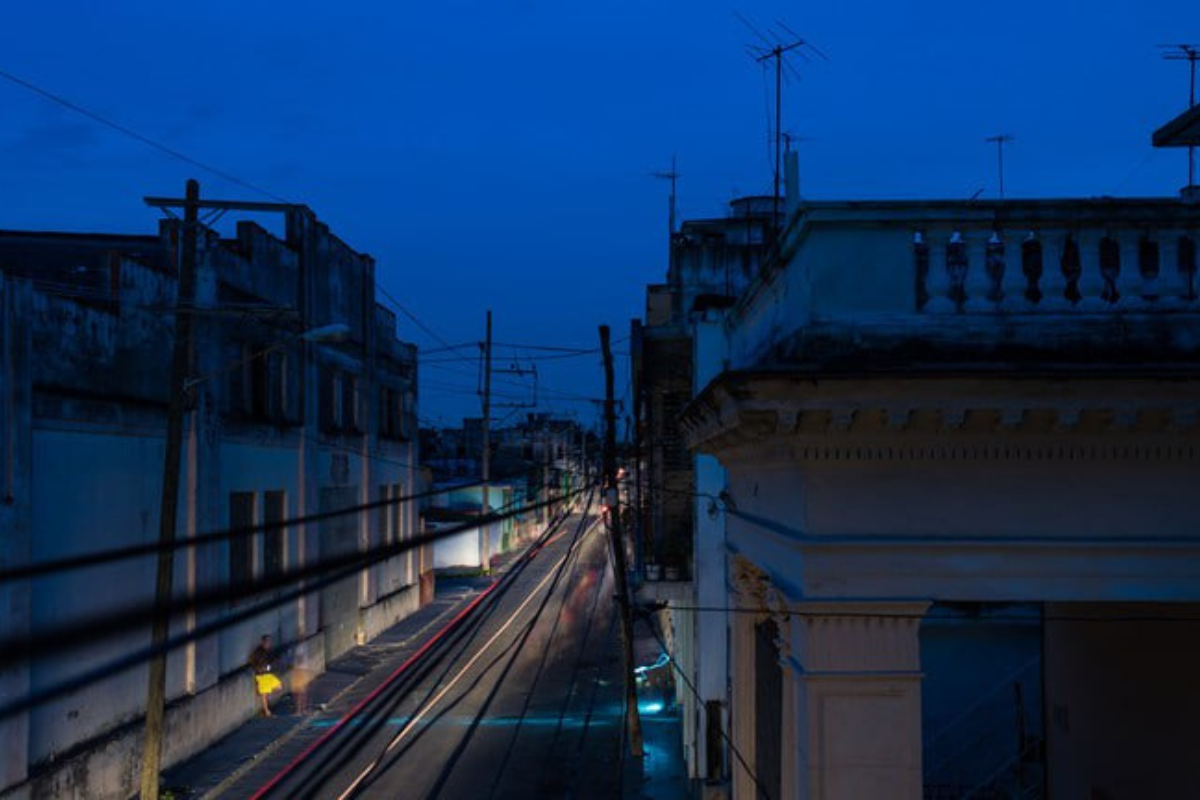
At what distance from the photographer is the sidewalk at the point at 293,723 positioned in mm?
18172

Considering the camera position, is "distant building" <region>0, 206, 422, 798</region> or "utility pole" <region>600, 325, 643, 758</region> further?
"utility pole" <region>600, 325, 643, 758</region>

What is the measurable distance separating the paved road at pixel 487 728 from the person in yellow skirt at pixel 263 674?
158cm

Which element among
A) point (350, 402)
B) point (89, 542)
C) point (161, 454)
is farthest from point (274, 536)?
point (89, 542)

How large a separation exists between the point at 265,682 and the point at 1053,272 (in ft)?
66.4

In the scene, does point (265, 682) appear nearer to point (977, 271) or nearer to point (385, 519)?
point (385, 519)

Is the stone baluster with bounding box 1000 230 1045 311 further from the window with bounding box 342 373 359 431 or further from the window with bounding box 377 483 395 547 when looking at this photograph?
the window with bounding box 377 483 395 547

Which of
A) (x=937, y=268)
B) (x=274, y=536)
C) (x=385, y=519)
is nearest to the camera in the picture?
(x=937, y=268)

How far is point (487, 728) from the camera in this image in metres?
22.1

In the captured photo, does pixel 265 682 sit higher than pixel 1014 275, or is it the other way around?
pixel 1014 275

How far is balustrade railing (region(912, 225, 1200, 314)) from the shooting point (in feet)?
20.5

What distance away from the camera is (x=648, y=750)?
831 inches

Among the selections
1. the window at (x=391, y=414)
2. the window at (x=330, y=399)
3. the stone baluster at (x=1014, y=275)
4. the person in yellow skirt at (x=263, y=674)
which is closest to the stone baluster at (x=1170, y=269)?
the stone baluster at (x=1014, y=275)

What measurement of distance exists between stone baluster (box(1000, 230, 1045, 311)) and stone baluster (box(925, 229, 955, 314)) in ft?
1.10

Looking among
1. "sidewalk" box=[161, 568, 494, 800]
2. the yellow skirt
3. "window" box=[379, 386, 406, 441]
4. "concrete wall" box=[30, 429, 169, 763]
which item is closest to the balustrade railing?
"concrete wall" box=[30, 429, 169, 763]
